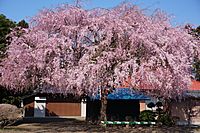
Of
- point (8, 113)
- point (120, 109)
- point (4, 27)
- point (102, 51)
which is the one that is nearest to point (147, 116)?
point (120, 109)

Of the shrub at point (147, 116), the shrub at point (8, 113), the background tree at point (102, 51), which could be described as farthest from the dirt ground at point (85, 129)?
the background tree at point (102, 51)

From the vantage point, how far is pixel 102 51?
16.5 m

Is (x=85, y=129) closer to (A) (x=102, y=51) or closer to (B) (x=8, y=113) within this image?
(B) (x=8, y=113)

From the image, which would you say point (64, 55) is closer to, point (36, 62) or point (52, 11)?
point (36, 62)

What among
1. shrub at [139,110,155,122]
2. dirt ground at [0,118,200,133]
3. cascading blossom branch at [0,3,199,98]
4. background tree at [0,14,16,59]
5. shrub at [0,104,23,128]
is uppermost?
background tree at [0,14,16,59]

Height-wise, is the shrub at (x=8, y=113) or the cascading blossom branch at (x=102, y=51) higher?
the cascading blossom branch at (x=102, y=51)

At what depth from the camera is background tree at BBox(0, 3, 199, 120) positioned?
1571 centimetres

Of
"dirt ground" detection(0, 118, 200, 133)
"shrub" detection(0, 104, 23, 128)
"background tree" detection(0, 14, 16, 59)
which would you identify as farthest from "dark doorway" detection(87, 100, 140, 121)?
"shrub" detection(0, 104, 23, 128)

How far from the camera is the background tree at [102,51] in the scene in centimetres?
1571

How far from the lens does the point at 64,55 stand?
16.7 meters

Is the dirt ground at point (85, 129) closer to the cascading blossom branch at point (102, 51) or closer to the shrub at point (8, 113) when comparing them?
the shrub at point (8, 113)

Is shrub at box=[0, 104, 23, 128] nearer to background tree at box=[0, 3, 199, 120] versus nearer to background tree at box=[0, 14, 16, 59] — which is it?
background tree at box=[0, 3, 199, 120]

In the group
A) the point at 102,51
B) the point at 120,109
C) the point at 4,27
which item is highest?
the point at 4,27

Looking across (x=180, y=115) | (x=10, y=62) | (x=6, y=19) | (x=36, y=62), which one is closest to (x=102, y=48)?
(x=36, y=62)
